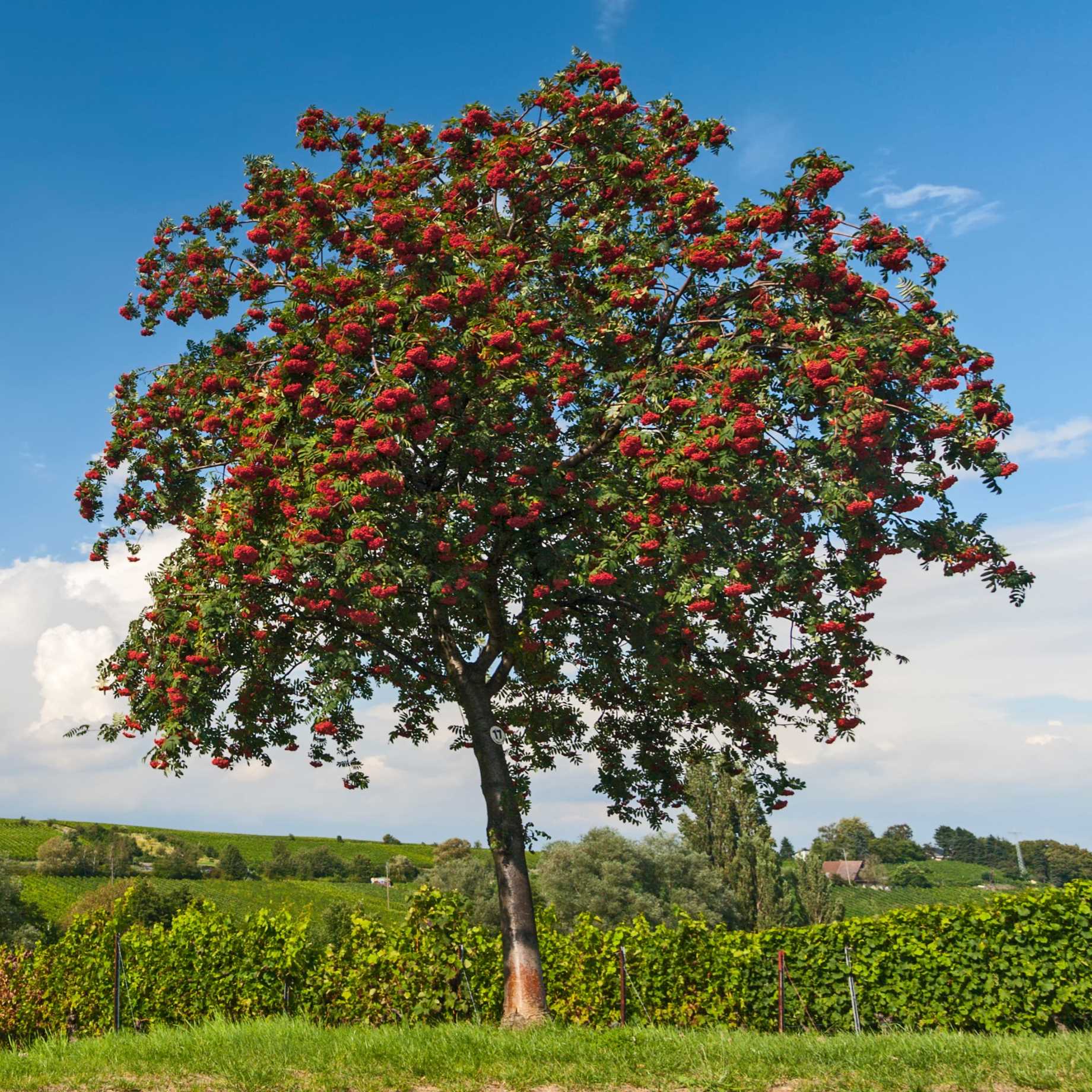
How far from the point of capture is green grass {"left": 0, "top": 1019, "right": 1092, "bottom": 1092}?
8.75 m

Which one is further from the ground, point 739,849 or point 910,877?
point 739,849

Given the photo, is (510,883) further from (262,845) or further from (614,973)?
(262,845)

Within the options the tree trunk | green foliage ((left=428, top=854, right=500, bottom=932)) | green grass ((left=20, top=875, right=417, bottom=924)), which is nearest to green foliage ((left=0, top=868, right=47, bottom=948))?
green grass ((left=20, top=875, right=417, bottom=924))

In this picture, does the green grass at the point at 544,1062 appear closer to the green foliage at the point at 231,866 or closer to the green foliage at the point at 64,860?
the green foliage at the point at 64,860

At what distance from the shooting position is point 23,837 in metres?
109

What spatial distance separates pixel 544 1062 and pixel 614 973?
22.7 feet

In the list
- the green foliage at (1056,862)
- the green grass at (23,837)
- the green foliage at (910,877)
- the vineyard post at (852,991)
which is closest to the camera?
the vineyard post at (852,991)

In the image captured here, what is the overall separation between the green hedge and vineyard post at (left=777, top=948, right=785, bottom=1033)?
Answer: 17 centimetres

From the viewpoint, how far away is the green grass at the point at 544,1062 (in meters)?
8.75

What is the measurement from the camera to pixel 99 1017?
17.7 m

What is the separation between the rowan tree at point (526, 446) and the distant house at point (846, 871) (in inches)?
5060

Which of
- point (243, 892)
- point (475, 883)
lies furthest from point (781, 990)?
point (243, 892)

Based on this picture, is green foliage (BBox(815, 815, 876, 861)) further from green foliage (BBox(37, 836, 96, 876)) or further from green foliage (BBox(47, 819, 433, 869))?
green foliage (BBox(37, 836, 96, 876))

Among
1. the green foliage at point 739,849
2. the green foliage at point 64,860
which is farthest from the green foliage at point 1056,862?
the green foliage at point 64,860
